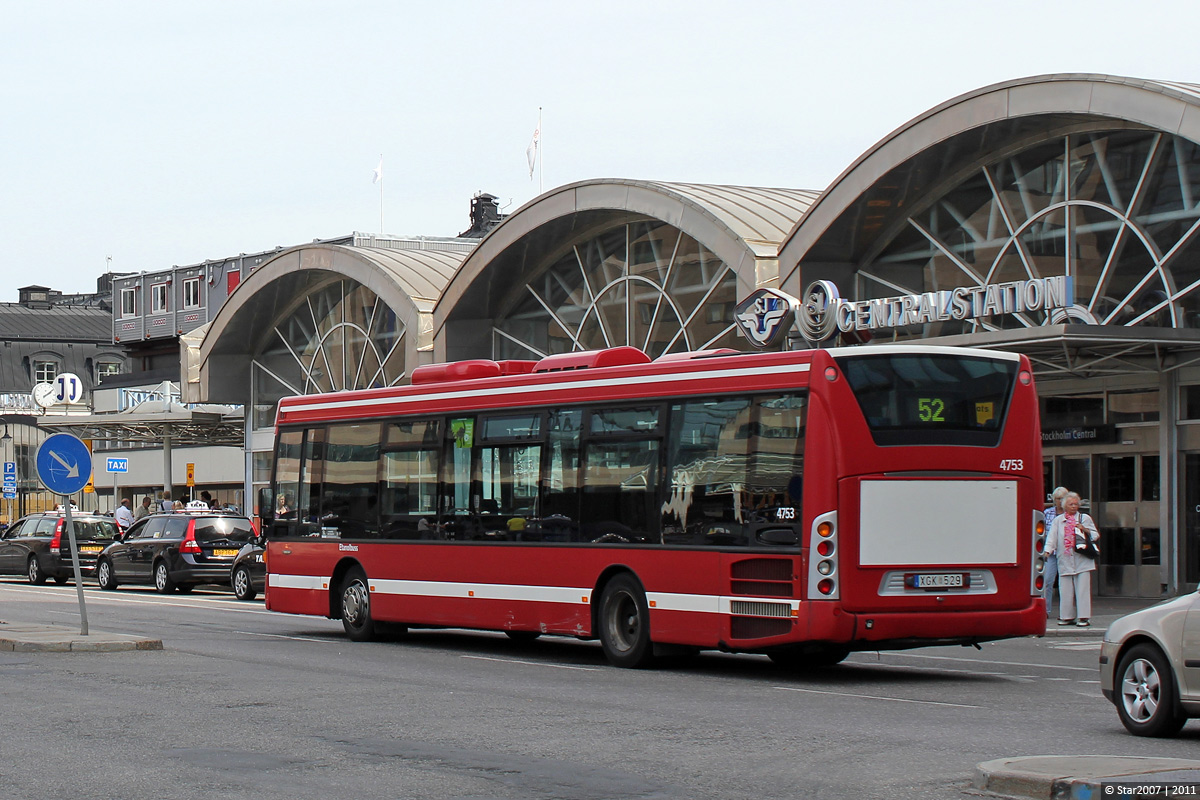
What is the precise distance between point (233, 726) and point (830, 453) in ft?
18.0

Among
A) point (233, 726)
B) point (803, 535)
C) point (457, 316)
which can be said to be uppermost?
point (457, 316)

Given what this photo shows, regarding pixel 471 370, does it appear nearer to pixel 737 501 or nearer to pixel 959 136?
pixel 737 501

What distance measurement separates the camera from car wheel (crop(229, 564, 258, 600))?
3080 cm

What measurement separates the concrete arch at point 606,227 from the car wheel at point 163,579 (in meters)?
8.35

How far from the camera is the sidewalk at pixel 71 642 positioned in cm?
1730

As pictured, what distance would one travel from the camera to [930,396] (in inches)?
575

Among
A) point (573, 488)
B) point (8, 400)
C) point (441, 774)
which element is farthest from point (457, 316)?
point (8, 400)

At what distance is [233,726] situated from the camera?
11172 mm

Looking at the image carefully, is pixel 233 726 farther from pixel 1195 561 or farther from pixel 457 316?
pixel 457 316

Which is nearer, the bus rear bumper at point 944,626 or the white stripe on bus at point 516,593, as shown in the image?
the bus rear bumper at point 944,626

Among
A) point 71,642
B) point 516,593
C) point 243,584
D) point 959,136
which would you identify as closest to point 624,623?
point 516,593

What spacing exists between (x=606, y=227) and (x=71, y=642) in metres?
19.6

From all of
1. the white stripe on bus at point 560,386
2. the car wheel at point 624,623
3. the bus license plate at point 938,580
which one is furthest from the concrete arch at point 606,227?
the bus license plate at point 938,580

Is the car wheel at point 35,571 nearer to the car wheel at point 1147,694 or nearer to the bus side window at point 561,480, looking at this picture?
the bus side window at point 561,480
